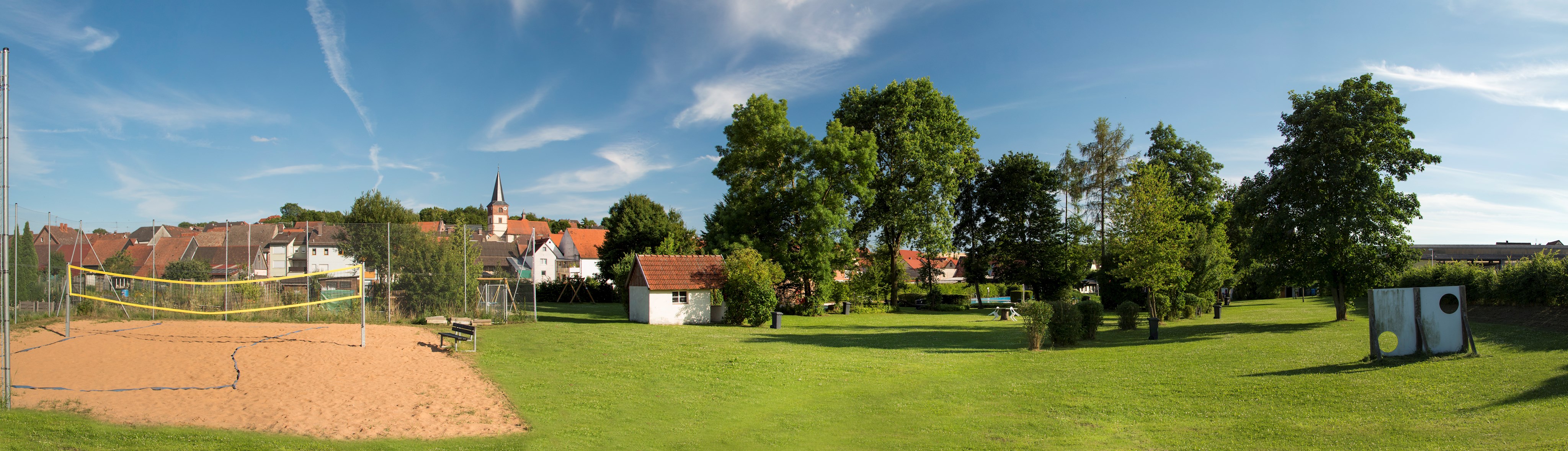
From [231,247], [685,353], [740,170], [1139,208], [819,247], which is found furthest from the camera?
[740,170]

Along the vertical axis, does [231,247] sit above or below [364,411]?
above

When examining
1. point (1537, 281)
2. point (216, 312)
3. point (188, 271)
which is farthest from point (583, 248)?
point (1537, 281)

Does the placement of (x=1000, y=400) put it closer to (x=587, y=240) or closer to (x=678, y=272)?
(x=678, y=272)

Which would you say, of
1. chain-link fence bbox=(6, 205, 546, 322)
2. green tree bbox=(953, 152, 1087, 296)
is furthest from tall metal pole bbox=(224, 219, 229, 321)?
green tree bbox=(953, 152, 1087, 296)

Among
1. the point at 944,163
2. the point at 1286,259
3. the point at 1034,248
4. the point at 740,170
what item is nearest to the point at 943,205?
the point at 944,163

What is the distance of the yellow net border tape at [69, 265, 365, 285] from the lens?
18875 mm

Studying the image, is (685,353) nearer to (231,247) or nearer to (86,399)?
(86,399)

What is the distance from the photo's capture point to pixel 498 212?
115312 millimetres

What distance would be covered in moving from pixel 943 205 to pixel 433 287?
88.3 feet

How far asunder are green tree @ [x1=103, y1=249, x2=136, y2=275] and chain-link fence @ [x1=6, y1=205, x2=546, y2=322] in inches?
1.1

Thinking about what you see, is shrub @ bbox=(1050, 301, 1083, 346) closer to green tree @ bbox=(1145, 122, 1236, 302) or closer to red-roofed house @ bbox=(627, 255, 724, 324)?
red-roofed house @ bbox=(627, 255, 724, 324)

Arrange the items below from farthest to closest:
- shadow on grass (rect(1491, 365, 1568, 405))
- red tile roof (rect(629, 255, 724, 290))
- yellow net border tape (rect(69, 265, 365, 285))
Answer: red tile roof (rect(629, 255, 724, 290)) < yellow net border tape (rect(69, 265, 365, 285)) < shadow on grass (rect(1491, 365, 1568, 405))

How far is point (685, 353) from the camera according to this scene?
1723 cm

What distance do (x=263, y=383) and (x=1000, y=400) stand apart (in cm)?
1219
